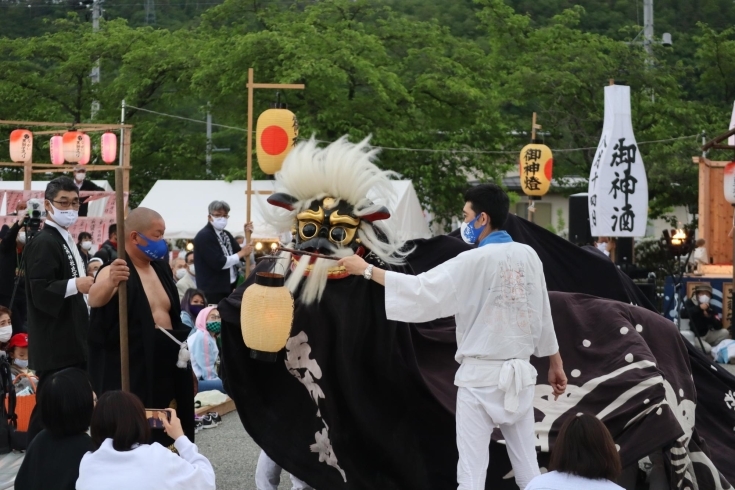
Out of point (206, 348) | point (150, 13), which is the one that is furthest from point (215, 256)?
point (150, 13)

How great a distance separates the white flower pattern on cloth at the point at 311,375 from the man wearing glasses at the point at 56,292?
1.17 metres

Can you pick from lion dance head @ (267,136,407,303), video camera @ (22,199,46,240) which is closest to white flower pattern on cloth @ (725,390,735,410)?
lion dance head @ (267,136,407,303)

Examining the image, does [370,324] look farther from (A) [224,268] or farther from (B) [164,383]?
(A) [224,268]

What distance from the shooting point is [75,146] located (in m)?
18.7

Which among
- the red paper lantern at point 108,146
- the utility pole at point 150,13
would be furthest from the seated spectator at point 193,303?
the utility pole at point 150,13

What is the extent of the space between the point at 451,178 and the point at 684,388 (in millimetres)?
17566

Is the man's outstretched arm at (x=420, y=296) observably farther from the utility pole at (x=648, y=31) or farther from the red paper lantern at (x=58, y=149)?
the utility pole at (x=648, y=31)

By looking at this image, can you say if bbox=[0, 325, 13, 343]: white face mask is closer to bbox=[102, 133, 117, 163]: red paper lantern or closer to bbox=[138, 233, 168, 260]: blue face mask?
bbox=[138, 233, 168, 260]: blue face mask

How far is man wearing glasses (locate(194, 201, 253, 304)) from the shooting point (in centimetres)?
1020

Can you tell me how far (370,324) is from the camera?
562cm

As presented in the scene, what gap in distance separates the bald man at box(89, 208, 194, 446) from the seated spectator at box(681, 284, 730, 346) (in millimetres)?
10842

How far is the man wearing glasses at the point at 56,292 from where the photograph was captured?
550 centimetres

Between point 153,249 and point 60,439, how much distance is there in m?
1.75

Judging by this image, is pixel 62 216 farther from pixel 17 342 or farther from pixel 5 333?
pixel 17 342
